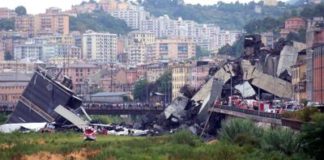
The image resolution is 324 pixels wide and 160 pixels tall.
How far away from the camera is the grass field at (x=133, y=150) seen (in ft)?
151

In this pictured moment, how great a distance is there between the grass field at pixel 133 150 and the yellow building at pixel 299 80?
1620 cm

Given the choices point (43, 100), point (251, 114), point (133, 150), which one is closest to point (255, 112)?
point (251, 114)

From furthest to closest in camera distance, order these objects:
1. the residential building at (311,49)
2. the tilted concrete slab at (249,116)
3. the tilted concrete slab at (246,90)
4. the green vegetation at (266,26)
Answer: the green vegetation at (266,26)
the tilted concrete slab at (246,90)
the residential building at (311,49)
the tilted concrete slab at (249,116)

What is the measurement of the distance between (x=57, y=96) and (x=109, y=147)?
29.9 metres

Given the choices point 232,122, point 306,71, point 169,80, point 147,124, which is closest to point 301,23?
point 169,80

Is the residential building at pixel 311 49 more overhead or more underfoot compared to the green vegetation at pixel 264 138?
more overhead

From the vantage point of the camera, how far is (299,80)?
2987 inches

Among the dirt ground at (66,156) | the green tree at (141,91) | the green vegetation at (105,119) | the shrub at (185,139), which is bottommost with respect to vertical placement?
the green vegetation at (105,119)

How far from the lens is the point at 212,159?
45.2 metres

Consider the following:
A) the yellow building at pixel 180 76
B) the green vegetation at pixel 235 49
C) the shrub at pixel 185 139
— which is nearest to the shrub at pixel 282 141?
the shrub at pixel 185 139

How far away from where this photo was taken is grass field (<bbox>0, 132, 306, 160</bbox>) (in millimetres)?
46031

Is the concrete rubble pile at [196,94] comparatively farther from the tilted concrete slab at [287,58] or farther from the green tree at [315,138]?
the green tree at [315,138]

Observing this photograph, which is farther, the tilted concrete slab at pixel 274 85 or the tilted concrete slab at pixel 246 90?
the tilted concrete slab at pixel 246 90

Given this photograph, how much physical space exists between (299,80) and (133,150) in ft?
89.1
